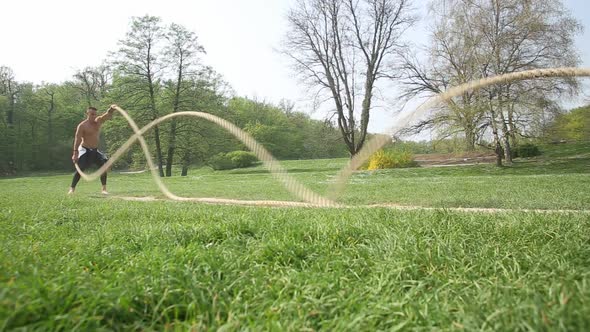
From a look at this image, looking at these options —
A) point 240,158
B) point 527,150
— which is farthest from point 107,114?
point 527,150

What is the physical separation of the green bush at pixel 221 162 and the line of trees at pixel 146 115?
157 cm

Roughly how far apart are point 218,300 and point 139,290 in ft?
1.27

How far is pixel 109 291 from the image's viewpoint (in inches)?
67.8

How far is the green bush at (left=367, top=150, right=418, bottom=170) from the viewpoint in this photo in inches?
1090

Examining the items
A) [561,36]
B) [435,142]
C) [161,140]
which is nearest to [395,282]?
[435,142]

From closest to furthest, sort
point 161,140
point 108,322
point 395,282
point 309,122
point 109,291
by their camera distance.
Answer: point 108,322
point 109,291
point 395,282
point 161,140
point 309,122

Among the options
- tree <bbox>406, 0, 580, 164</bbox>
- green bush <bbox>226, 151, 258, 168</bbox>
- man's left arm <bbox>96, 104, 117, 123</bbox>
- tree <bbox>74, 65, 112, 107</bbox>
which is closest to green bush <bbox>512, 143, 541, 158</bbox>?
tree <bbox>406, 0, 580, 164</bbox>

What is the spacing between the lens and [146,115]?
1310 inches

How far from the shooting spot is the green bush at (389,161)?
27688mm

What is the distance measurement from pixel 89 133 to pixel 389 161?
21353 millimetres

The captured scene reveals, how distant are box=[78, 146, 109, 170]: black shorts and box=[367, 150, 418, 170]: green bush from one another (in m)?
20.2

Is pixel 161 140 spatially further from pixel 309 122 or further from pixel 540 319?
pixel 309 122

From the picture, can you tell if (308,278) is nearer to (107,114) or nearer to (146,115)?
(107,114)

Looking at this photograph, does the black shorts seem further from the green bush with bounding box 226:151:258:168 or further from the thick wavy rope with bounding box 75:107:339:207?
the green bush with bounding box 226:151:258:168
